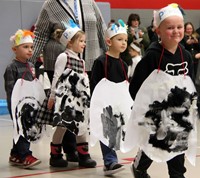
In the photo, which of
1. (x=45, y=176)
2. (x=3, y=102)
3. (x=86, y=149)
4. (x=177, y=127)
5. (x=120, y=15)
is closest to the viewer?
(x=177, y=127)

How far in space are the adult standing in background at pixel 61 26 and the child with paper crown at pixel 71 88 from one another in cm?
16

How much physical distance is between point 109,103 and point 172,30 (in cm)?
109

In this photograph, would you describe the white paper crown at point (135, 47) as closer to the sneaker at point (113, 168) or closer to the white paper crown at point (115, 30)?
the white paper crown at point (115, 30)

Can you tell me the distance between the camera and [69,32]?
14.5 ft

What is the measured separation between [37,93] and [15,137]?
1.39ft

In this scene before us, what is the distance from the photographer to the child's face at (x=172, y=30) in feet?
11.0

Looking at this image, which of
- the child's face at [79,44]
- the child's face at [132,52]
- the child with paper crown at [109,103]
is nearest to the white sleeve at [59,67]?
the child's face at [79,44]

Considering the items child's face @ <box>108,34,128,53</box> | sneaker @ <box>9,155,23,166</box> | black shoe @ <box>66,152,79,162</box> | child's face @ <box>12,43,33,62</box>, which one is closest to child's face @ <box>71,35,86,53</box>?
child's face @ <box>108,34,128,53</box>

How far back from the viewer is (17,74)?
4602 mm

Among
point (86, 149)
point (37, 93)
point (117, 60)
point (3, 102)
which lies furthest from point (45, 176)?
point (3, 102)

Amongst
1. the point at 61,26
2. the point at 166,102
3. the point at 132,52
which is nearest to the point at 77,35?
the point at 61,26

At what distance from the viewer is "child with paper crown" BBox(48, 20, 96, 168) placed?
4.34 meters

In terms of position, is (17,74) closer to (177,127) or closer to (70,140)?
(70,140)

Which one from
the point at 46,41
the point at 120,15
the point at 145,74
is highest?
the point at 120,15
